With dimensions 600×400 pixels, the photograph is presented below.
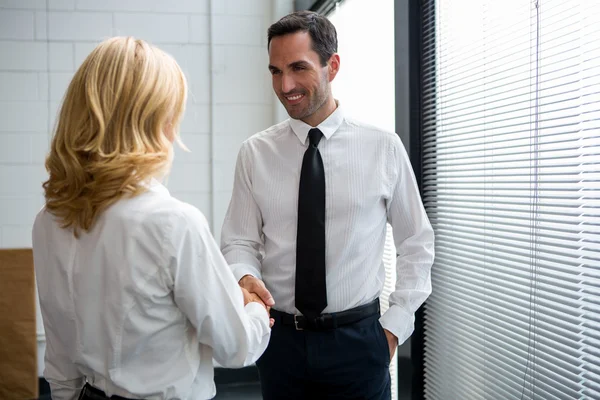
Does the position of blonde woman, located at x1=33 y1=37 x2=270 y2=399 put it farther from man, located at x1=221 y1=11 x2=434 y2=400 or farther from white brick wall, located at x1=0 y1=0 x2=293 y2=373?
white brick wall, located at x1=0 y1=0 x2=293 y2=373

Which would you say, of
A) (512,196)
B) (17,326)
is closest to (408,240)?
(512,196)

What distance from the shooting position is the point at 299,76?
76.3 inches

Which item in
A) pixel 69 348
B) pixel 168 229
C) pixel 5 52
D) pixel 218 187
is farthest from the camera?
pixel 218 187

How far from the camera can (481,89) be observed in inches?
78.0

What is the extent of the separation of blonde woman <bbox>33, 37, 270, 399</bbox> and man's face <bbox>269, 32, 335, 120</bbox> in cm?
74

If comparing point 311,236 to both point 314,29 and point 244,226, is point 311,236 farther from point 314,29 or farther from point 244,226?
point 314,29

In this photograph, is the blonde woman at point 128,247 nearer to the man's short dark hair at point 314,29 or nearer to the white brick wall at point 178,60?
the man's short dark hair at point 314,29

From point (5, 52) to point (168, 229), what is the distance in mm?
3295

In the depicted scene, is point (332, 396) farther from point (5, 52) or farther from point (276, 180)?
point (5, 52)

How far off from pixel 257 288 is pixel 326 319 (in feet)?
0.85

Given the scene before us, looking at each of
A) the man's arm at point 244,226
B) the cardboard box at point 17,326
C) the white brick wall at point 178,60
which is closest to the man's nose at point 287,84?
the man's arm at point 244,226

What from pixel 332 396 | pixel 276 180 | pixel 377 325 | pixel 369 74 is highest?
pixel 369 74

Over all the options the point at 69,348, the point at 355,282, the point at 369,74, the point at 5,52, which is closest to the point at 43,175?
the point at 5,52

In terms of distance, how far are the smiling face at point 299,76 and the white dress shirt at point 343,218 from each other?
0.07 m
